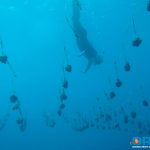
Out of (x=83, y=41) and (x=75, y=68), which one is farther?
(x=75, y=68)

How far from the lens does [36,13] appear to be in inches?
1125

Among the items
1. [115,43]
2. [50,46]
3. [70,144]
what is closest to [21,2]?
[50,46]

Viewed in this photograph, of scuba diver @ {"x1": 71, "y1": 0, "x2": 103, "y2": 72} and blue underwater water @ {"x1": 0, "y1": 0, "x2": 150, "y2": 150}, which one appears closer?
scuba diver @ {"x1": 71, "y1": 0, "x2": 103, "y2": 72}

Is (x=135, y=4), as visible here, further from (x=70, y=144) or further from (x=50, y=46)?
(x=70, y=144)

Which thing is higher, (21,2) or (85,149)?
(21,2)

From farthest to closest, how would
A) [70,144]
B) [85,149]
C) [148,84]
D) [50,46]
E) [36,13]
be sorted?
1. [148,84]
2. [70,144]
3. [85,149]
4. [50,46]
5. [36,13]

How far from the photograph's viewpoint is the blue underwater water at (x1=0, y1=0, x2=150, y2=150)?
22577 millimetres

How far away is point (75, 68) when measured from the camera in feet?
165

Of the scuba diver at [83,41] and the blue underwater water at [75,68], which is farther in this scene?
the blue underwater water at [75,68]

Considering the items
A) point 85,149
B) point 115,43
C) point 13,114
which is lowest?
point 85,149

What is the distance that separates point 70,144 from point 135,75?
1772 centimetres

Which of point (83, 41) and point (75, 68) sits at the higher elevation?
point (75, 68)

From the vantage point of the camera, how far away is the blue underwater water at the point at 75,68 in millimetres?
22577

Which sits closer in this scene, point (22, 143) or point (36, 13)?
point (36, 13)
